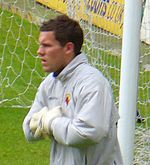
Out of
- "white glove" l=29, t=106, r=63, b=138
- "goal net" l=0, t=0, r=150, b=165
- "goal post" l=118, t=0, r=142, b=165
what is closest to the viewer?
"white glove" l=29, t=106, r=63, b=138

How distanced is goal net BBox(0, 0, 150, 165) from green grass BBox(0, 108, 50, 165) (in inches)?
28.1

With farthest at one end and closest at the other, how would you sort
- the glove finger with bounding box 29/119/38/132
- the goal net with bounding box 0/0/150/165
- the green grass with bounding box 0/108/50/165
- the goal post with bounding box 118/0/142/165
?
the goal net with bounding box 0/0/150/165
the green grass with bounding box 0/108/50/165
the goal post with bounding box 118/0/142/165
the glove finger with bounding box 29/119/38/132

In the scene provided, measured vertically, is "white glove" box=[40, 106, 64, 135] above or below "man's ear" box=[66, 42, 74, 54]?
below

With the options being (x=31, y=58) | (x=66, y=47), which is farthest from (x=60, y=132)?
(x=31, y=58)

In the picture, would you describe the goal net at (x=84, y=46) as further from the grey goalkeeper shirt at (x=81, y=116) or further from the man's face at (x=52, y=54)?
the man's face at (x=52, y=54)

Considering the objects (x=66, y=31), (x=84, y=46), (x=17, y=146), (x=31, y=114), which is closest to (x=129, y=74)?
(x=31, y=114)

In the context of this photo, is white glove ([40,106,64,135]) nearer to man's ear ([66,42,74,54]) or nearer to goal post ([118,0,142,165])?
man's ear ([66,42,74,54])

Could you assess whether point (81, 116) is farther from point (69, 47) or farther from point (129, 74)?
point (129, 74)

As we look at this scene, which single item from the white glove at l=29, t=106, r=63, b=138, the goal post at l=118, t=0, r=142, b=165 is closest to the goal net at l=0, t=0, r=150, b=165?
the goal post at l=118, t=0, r=142, b=165

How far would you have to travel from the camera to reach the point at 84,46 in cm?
793

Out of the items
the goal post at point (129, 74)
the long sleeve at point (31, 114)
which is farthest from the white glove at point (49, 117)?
the goal post at point (129, 74)

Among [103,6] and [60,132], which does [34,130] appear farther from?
[103,6]

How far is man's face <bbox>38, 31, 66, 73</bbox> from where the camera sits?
354cm

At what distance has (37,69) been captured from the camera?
10156mm
